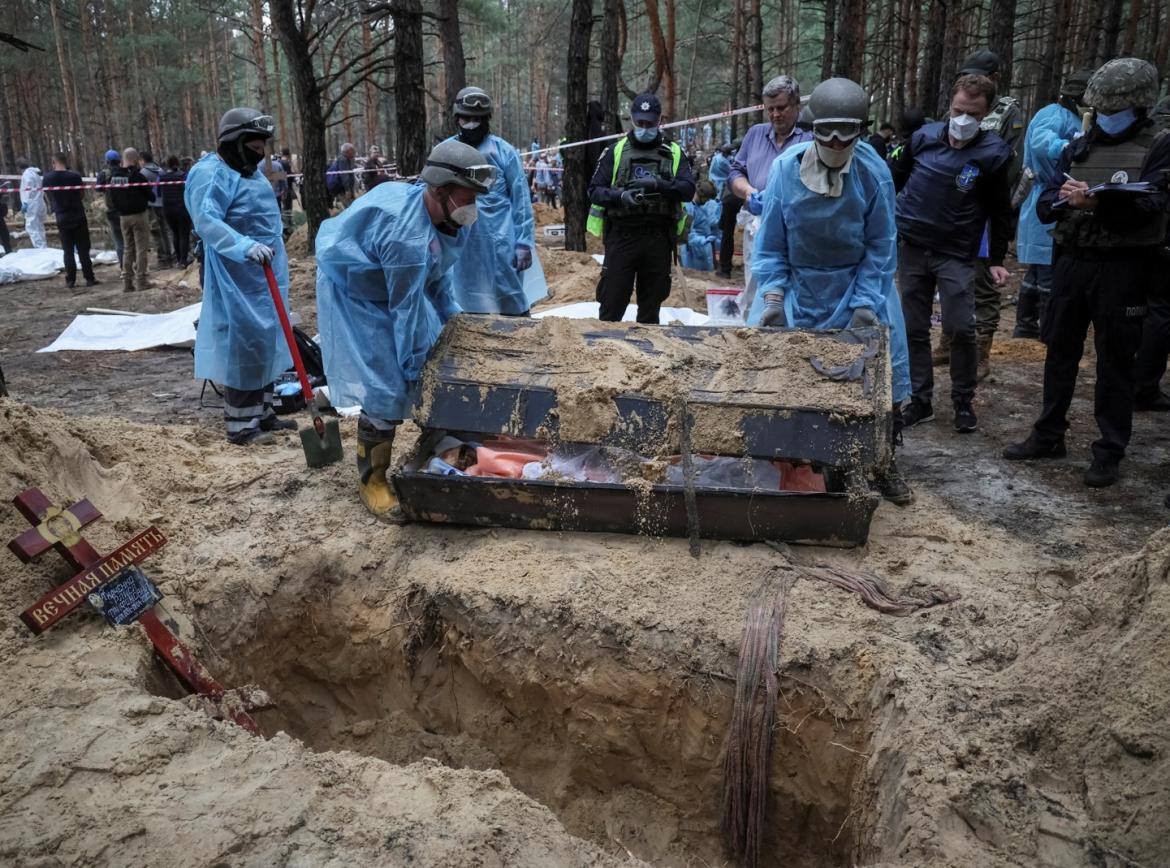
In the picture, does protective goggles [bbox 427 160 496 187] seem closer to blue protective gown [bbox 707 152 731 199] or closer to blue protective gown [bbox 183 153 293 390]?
blue protective gown [bbox 183 153 293 390]

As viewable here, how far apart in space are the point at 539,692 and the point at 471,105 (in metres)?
3.68

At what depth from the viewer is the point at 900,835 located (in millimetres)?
2346

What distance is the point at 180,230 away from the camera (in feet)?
43.9

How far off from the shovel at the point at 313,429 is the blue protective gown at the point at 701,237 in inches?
273

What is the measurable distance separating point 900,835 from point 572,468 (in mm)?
1874

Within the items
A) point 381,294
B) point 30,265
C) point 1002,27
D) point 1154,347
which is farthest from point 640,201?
point 30,265

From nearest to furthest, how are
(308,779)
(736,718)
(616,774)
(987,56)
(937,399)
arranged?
(308,779)
(736,718)
(616,774)
(987,56)
(937,399)

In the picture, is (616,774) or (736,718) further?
(616,774)

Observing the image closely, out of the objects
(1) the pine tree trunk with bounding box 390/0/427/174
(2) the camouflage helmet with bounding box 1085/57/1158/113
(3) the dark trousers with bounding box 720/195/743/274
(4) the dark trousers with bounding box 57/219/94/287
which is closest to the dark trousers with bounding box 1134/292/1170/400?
(2) the camouflage helmet with bounding box 1085/57/1158/113

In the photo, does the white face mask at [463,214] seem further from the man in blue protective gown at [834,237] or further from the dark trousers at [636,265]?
the dark trousers at [636,265]

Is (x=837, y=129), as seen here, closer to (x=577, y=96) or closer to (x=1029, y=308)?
(x=1029, y=308)

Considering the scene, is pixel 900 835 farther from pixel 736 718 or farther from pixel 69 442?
pixel 69 442

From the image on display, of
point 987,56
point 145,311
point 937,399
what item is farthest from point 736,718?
point 145,311

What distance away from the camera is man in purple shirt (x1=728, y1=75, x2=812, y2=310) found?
17.0 ft
